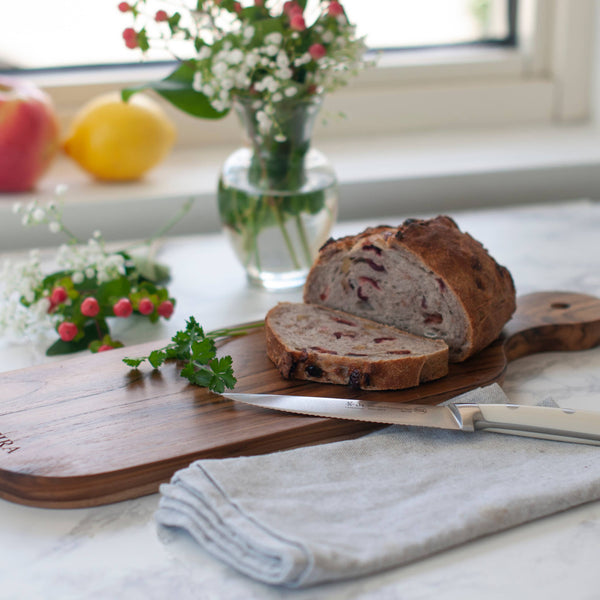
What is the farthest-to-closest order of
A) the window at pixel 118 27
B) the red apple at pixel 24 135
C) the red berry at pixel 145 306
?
the window at pixel 118 27 < the red apple at pixel 24 135 < the red berry at pixel 145 306

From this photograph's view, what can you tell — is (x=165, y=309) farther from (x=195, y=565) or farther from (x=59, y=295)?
(x=195, y=565)

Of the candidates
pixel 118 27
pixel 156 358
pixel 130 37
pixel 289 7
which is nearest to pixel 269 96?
pixel 289 7

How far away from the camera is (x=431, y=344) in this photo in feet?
4.54

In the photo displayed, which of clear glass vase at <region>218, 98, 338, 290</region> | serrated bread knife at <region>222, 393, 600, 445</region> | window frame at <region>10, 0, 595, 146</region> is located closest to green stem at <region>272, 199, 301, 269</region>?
clear glass vase at <region>218, 98, 338, 290</region>

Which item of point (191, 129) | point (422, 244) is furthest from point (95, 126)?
point (422, 244)

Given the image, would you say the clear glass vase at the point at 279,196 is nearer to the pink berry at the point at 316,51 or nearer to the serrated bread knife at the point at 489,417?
the pink berry at the point at 316,51

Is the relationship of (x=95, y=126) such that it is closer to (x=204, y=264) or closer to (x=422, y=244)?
(x=204, y=264)

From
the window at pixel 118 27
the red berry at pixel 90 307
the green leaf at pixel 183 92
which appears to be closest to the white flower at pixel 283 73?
the green leaf at pixel 183 92

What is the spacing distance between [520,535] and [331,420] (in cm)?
33

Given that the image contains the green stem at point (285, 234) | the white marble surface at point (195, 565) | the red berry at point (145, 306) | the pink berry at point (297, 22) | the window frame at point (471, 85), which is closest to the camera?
the white marble surface at point (195, 565)

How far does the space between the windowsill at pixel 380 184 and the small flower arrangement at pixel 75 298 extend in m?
0.62

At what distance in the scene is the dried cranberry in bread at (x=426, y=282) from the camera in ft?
4.51

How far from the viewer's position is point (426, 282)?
1394mm

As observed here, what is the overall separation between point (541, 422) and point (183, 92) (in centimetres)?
106
